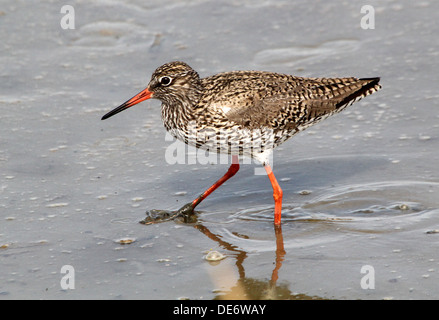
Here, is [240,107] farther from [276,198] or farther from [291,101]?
[276,198]

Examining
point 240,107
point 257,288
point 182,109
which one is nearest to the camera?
point 257,288

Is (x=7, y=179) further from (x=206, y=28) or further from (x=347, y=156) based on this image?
(x=206, y=28)

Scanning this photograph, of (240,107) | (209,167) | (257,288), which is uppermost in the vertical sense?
(240,107)

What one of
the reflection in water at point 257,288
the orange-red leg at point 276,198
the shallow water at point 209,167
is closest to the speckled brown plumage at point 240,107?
the orange-red leg at point 276,198

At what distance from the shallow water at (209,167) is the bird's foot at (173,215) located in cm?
10

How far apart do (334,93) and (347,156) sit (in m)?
1.02

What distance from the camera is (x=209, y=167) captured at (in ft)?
29.6

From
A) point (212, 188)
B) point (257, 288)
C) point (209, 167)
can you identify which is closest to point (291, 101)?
point (212, 188)

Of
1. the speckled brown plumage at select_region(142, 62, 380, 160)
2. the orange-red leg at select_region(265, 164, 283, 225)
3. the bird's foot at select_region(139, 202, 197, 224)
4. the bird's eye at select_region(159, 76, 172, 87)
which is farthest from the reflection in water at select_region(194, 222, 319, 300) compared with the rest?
the bird's eye at select_region(159, 76, 172, 87)

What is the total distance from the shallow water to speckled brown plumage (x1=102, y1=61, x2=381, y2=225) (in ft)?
1.91

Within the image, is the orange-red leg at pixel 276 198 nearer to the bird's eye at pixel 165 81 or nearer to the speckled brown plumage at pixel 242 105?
the speckled brown plumage at pixel 242 105

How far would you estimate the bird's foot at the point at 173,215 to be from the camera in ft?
25.2

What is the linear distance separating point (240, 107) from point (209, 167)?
165 cm

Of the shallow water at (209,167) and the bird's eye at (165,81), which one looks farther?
the bird's eye at (165,81)
